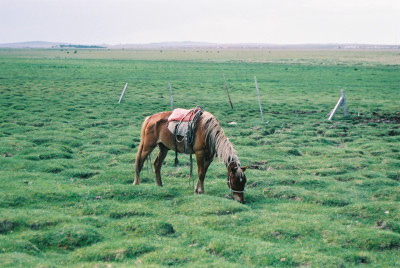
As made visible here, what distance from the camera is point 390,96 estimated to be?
34688 millimetres

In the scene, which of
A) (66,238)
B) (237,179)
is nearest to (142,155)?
(237,179)

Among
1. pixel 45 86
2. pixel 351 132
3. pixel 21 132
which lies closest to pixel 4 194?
pixel 21 132

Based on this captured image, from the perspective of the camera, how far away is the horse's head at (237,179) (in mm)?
9844

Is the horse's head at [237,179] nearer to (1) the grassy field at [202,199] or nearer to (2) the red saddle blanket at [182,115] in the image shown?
(1) the grassy field at [202,199]

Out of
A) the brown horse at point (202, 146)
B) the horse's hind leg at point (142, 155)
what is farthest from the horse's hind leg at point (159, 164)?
the horse's hind leg at point (142, 155)

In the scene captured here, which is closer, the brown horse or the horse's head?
the horse's head

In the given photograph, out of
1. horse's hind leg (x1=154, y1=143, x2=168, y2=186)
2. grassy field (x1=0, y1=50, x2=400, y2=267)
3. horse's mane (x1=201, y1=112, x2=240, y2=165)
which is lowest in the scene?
grassy field (x1=0, y1=50, x2=400, y2=267)

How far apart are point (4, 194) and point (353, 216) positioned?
776 cm

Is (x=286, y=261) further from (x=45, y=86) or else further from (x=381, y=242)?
(x=45, y=86)

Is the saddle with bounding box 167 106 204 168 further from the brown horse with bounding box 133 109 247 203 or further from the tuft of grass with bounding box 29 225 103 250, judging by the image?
the tuft of grass with bounding box 29 225 103 250

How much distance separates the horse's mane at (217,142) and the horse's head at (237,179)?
5.1 inches

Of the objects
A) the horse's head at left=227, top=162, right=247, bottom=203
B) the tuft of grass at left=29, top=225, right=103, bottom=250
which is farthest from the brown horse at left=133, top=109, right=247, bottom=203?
the tuft of grass at left=29, top=225, right=103, bottom=250

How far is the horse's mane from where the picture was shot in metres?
9.98

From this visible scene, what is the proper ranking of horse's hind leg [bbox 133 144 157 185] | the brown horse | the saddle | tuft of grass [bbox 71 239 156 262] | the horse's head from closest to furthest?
1. tuft of grass [bbox 71 239 156 262]
2. the horse's head
3. the brown horse
4. the saddle
5. horse's hind leg [bbox 133 144 157 185]
